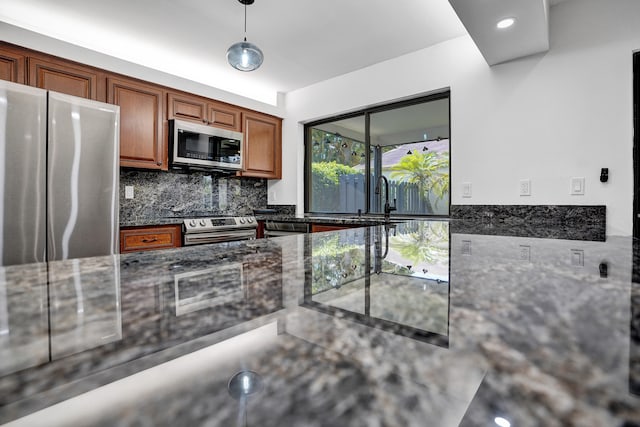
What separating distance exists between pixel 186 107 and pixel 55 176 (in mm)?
1484

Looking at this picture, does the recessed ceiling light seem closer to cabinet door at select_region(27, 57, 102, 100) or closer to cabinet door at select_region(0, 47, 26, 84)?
cabinet door at select_region(27, 57, 102, 100)

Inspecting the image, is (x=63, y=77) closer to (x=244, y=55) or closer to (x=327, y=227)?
(x=244, y=55)

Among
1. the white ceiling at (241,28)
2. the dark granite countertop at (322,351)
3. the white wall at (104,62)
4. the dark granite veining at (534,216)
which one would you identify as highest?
the white ceiling at (241,28)

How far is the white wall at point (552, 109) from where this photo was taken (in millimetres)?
2078

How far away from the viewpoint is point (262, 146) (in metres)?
3.93

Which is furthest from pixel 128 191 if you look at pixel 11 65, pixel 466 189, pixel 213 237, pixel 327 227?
pixel 466 189

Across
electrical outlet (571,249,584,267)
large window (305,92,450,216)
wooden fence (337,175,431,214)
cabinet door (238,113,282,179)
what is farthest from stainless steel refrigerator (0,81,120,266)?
electrical outlet (571,249,584,267)

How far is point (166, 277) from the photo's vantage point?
17.6 inches

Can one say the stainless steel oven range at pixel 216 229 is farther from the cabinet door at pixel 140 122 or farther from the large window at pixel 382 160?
the large window at pixel 382 160

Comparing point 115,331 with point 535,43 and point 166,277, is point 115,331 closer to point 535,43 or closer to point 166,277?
point 166,277

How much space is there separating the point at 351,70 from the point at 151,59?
1.99m

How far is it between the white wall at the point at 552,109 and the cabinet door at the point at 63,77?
8.85 feet

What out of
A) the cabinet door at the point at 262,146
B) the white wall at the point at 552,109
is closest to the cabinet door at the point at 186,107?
the cabinet door at the point at 262,146

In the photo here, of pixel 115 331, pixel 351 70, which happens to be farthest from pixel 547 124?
pixel 115 331
